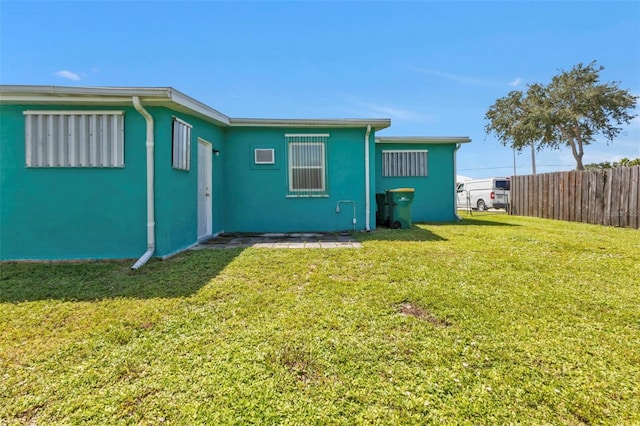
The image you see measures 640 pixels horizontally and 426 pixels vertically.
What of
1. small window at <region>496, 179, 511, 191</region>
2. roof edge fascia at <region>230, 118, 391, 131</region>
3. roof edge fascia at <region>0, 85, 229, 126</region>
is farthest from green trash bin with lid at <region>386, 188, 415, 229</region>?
small window at <region>496, 179, 511, 191</region>

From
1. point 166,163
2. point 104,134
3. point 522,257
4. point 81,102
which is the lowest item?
point 522,257

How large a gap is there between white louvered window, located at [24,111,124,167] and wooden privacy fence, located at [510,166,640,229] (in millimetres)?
12373

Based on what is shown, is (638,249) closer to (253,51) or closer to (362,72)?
(362,72)

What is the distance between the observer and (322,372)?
6.57 ft

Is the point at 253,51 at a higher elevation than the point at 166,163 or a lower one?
higher

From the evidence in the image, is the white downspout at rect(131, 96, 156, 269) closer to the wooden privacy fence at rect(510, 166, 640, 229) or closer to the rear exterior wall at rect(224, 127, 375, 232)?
the rear exterior wall at rect(224, 127, 375, 232)

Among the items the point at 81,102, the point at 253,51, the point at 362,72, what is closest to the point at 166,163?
the point at 81,102

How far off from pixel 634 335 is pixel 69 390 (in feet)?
13.4

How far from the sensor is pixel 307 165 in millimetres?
7707

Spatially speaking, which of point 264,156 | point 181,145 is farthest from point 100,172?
point 264,156

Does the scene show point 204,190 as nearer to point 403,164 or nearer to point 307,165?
point 307,165

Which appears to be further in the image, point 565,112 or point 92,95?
point 565,112

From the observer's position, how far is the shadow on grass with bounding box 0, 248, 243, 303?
3430 millimetres

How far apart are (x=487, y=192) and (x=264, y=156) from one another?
48.4 ft
